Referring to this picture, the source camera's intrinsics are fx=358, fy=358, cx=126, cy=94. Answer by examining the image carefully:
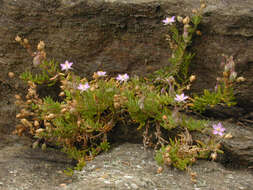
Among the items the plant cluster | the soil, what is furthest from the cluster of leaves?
the soil

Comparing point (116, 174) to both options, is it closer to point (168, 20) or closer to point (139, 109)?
point (139, 109)

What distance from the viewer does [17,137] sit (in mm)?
3721

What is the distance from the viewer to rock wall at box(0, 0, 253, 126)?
320 centimetres

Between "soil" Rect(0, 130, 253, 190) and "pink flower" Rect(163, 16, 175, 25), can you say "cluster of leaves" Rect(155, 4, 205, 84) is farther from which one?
"soil" Rect(0, 130, 253, 190)

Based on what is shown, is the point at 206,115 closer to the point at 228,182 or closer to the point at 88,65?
the point at 228,182

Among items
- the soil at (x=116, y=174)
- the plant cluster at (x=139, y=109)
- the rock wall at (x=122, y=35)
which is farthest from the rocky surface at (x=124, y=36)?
the soil at (x=116, y=174)

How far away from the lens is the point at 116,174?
8.93 feet

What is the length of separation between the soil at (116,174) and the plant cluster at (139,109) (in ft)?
0.34

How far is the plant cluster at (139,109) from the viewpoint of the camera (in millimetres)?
2947

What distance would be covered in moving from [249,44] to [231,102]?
21.3 inches

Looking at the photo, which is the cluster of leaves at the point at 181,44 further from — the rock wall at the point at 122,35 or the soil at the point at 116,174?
the soil at the point at 116,174

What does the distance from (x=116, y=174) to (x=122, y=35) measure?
1375 mm

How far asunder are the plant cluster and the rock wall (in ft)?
0.43

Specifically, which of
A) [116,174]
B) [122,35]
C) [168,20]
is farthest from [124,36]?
[116,174]
